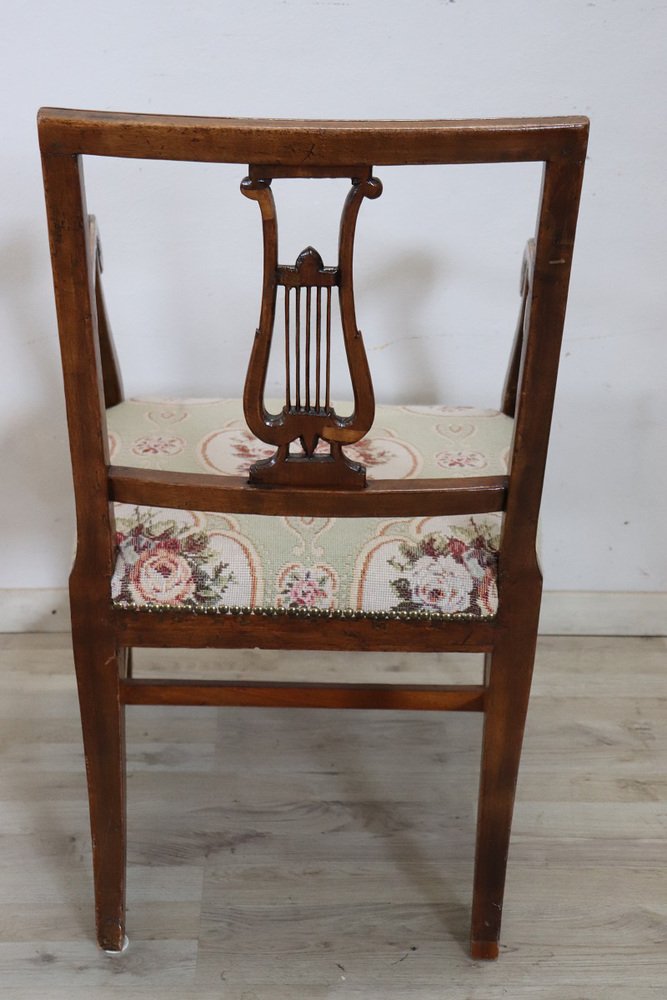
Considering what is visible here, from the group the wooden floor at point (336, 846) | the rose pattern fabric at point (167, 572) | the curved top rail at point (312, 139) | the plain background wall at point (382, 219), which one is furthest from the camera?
the plain background wall at point (382, 219)

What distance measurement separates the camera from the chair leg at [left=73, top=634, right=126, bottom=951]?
1.05 metres

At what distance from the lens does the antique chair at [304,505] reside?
78 centimetres

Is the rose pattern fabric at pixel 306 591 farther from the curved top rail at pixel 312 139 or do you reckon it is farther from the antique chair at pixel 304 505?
the curved top rail at pixel 312 139

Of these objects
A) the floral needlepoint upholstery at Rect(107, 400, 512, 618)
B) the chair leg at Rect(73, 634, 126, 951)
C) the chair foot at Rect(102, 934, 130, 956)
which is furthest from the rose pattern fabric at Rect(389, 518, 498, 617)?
the chair foot at Rect(102, 934, 130, 956)

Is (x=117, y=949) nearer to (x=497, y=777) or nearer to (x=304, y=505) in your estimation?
(x=497, y=777)

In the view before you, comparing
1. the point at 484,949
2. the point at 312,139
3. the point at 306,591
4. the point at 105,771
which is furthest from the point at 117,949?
the point at 312,139

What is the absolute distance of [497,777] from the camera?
1108 mm

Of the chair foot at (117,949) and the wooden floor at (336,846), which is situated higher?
the wooden floor at (336,846)

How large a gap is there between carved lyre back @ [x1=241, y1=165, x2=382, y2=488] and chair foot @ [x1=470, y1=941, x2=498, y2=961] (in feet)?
2.05

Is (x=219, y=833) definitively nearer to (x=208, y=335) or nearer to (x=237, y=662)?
(x=237, y=662)

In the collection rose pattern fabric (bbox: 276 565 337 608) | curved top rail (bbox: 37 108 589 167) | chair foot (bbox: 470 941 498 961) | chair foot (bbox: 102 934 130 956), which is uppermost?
curved top rail (bbox: 37 108 589 167)

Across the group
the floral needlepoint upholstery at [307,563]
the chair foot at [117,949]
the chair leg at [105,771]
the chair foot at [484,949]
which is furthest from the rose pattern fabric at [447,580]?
the chair foot at [117,949]

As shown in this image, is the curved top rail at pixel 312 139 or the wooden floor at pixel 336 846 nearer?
the curved top rail at pixel 312 139

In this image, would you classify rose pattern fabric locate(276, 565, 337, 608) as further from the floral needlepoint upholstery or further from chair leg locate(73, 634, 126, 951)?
chair leg locate(73, 634, 126, 951)
